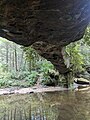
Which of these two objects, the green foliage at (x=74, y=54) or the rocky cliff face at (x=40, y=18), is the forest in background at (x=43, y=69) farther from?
the rocky cliff face at (x=40, y=18)

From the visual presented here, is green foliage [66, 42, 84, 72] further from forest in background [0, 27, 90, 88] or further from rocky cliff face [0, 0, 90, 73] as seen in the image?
rocky cliff face [0, 0, 90, 73]

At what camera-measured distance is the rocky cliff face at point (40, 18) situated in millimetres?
6145

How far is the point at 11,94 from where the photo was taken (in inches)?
722

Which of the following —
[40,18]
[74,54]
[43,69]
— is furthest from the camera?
[43,69]

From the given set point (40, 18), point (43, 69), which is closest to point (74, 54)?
point (43, 69)

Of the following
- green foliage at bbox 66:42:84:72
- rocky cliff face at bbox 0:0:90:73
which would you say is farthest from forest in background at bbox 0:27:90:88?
rocky cliff face at bbox 0:0:90:73

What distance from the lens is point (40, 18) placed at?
7.00 metres

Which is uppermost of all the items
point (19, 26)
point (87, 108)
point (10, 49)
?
point (10, 49)

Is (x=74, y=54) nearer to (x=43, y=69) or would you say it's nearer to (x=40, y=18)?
(x=43, y=69)

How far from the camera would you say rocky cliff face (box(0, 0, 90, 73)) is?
20.2 feet

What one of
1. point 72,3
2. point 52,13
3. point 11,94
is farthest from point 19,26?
point 11,94

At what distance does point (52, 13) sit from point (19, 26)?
122 cm

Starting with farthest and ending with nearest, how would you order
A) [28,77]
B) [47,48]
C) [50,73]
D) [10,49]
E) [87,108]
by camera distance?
[10,49] < [28,77] < [50,73] < [47,48] < [87,108]

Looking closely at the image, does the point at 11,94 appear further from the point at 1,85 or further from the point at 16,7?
the point at 16,7
